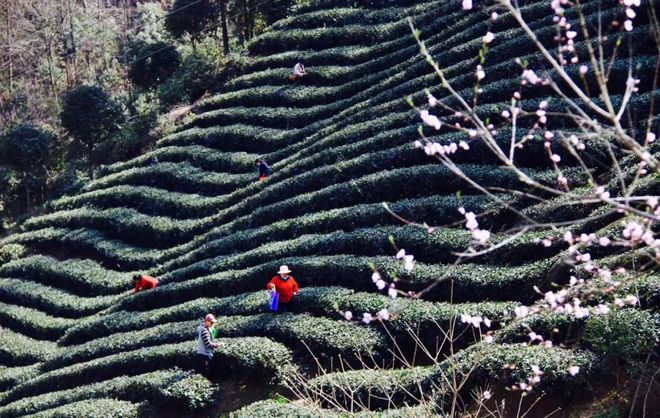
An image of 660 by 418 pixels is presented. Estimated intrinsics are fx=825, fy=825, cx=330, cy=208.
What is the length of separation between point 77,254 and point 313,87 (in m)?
10.1

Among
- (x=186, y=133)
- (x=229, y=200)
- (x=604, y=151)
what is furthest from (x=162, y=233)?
(x=604, y=151)

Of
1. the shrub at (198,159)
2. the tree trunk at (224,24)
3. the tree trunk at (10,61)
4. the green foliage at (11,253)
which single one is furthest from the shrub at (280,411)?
the tree trunk at (10,61)

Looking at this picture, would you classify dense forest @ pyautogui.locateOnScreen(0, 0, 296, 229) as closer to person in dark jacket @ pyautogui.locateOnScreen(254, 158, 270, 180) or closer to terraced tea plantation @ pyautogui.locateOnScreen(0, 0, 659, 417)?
terraced tea plantation @ pyautogui.locateOnScreen(0, 0, 659, 417)

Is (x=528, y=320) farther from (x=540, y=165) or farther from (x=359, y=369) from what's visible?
(x=540, y=165)

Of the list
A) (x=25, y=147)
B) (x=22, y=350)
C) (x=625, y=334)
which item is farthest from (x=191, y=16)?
(x=625, y=334)

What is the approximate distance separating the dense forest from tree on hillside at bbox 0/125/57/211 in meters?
0.04

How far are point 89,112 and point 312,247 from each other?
18.5 m

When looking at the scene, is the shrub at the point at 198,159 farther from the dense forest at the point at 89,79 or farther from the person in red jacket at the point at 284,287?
the person in red jacket at the point at 284,287

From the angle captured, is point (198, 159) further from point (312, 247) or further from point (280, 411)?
point (280, 411)

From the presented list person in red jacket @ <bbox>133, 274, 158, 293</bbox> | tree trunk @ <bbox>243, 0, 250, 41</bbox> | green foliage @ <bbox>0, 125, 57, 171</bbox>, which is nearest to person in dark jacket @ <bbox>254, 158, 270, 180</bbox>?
person in red jacket @ <bbox>133, 274, 158, 293</bbox>

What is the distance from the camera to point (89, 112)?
112ft

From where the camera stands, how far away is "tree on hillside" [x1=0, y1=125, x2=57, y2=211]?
34.0 metres

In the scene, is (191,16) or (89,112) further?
(191,16)

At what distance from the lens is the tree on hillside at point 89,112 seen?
34156 millimetres
